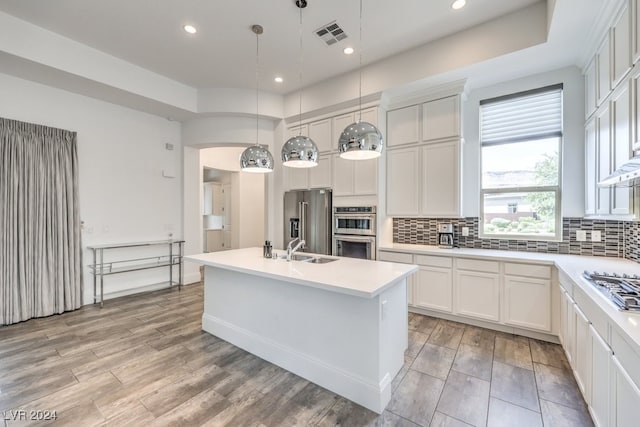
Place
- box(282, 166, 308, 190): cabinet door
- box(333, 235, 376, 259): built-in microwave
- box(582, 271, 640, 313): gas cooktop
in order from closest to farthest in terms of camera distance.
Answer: box(582, 271, 640, 313): gas cooktop
box(333, 235, 376, 259): built-in microwave
box(282, 166, 308, 190): cabinet door

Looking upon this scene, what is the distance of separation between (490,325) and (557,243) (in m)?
1.27

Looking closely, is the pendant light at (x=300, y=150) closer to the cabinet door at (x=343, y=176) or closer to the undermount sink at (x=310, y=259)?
the undermount sink at (x=310, y=259)

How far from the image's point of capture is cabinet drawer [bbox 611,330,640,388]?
1.16 m

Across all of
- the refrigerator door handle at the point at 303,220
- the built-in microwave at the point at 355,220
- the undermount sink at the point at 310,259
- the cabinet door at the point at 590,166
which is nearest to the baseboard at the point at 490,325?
the built-in microwave at the point at 355,220

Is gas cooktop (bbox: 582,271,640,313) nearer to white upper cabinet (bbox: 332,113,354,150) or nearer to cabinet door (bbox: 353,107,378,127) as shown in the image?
cabinet door (bbox: 353,107,378,127)

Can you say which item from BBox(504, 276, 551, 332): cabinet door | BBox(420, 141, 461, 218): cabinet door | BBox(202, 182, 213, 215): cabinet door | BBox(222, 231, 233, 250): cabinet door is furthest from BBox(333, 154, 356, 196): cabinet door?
BBox(202, 182, 213, 215): cabinet door

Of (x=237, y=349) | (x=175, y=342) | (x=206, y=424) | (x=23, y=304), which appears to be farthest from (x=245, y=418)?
(x=23, y=304)

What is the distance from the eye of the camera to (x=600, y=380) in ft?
5.27

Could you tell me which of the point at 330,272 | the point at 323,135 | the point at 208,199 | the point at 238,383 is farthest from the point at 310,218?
the point at 208,199

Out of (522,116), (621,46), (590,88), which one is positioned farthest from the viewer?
(522,116)

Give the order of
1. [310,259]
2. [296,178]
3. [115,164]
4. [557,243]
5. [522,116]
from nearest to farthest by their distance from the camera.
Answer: [310,259] → [557,243] → [522,116] → [115,164] → [296,178]

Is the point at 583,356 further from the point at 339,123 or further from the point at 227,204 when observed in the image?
the point at 227,204

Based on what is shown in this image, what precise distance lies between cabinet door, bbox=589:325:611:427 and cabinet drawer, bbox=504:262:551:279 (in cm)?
126

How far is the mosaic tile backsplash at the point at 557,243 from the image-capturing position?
285cm
